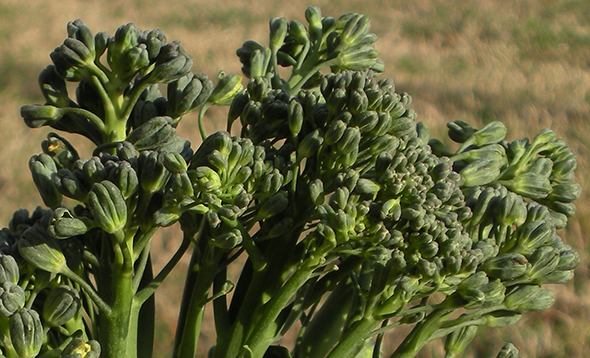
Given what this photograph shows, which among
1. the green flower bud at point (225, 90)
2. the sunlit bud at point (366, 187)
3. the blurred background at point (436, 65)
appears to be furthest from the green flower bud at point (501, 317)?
the blurred background at point (436, 65)

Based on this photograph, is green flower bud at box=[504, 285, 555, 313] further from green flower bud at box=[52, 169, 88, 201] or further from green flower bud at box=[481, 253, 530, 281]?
green flower bud at box=[52, 169, 88, 201]

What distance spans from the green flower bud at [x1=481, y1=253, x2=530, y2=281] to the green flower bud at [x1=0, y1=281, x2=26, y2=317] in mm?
358

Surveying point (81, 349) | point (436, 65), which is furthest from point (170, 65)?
point (436, 65)

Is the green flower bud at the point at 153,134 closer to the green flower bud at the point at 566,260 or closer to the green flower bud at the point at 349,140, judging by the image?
the green flower bud at the point at 349,140

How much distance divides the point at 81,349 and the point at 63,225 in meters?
0.10

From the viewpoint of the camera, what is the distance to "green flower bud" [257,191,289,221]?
608 mm

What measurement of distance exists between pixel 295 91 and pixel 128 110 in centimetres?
17

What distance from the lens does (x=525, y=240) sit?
0.66 meters

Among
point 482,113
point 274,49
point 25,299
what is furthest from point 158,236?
point 25,299

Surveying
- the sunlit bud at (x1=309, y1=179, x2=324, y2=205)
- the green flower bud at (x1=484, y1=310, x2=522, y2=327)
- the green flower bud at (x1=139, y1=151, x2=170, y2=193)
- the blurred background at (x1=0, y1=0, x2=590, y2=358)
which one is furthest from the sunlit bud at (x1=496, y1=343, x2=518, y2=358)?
the blurred background at (x1=0, y1=0, x2=590, y2=358)

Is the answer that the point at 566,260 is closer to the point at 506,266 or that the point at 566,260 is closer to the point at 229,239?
the point at 506,266

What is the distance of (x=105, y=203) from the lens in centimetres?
58

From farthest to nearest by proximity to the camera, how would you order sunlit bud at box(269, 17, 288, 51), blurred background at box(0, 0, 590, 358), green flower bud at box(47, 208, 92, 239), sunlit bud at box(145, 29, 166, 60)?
1. blurred background at box(0, 0, 590, 358)
2. sunlit bud at box(269, 17, 288, 51)
3. sunlit bud at box(145, 29, 166, 60)
4. green flower bud at box(47, 208, 92, 239)

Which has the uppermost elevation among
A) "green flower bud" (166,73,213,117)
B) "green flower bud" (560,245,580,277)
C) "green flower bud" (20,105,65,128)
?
"green flower bud" (20,105,65,128)
